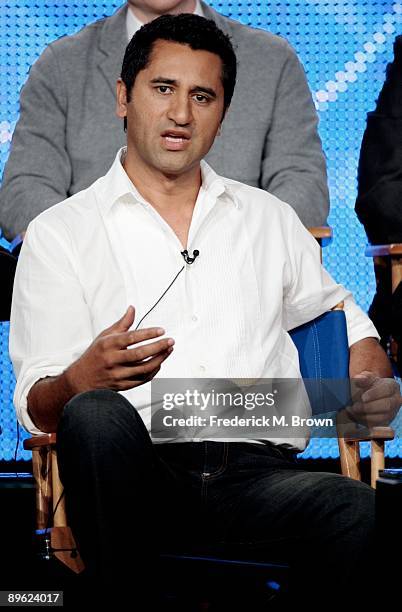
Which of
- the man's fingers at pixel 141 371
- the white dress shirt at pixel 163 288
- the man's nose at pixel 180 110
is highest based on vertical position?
the man's nose at pixel 180 110

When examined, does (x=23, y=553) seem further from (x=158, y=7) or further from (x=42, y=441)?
(x=158, y=7)

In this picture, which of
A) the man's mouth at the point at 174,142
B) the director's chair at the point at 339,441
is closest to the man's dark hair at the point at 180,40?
the man's mouth at the point at 174,142

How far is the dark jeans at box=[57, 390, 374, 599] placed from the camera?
142 cm

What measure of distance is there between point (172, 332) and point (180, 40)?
521mm

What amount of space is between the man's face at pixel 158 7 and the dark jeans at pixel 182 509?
1.43 meters

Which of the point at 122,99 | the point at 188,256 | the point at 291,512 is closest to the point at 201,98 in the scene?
the point at 122,99

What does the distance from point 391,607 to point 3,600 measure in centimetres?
57

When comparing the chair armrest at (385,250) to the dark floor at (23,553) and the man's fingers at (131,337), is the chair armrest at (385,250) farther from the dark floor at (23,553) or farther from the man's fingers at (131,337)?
the man's fingers at (131,337)

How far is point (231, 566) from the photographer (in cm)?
153

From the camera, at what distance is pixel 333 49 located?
9.42 ft

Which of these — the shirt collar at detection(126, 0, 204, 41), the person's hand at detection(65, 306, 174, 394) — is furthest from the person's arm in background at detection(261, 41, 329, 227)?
the person's hand at detection(65, 306, 174, 394)

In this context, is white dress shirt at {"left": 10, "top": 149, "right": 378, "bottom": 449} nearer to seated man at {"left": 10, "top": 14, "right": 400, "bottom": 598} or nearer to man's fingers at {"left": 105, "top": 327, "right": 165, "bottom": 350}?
seated man at {"left": 10, "top": 14, "right": 400, "bottom": 598}

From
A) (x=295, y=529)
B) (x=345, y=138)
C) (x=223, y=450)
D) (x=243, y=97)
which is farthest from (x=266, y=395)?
(x=345, y=138)

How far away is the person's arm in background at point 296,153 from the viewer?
246cm
